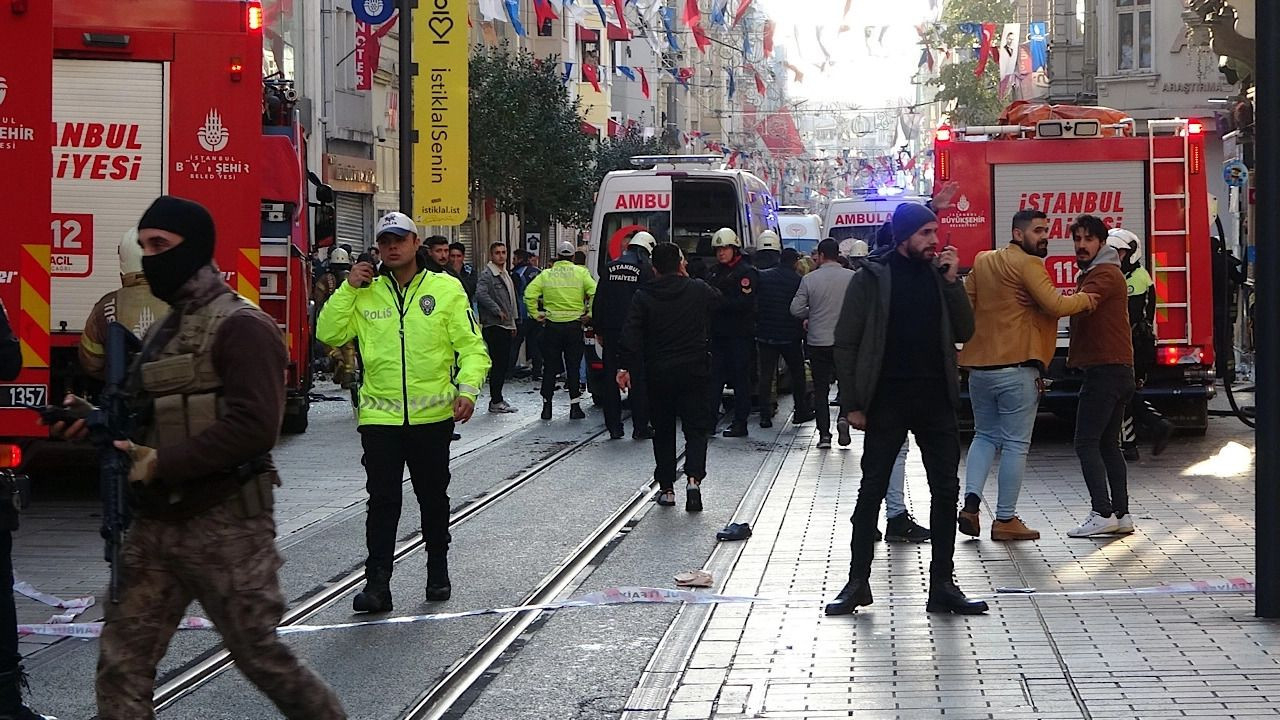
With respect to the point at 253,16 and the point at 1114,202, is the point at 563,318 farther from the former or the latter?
the point at 253,16

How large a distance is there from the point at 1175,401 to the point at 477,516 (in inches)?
311

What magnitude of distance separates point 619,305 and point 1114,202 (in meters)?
4.65

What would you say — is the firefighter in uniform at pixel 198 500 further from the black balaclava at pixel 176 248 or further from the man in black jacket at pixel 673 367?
the man in black jacket at pixel 673 367

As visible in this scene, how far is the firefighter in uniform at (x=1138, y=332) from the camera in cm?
1354

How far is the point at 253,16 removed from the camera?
1284cm

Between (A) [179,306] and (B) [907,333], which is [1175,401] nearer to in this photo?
(B) [907,333]

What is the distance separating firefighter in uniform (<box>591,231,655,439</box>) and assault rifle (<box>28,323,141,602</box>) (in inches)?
482

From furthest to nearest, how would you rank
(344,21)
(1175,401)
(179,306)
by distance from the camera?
(344,21) < (1175,401) < (179,306)

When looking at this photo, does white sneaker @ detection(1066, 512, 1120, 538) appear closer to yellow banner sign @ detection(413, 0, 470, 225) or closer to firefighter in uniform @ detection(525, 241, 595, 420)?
firefighter in uniform @ detection(525, 241, 595, 420)

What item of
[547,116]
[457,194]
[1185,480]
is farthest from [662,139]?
[1185,480]

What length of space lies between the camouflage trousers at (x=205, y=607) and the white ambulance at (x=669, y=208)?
17237mm

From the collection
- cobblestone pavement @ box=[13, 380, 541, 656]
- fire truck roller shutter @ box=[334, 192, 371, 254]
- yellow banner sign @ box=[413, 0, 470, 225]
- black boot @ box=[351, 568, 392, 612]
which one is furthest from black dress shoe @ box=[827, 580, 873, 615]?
fire truck roller shutter @ box=[334, 192, 371, 254]

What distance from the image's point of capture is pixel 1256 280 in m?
7.80

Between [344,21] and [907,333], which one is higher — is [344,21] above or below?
above
